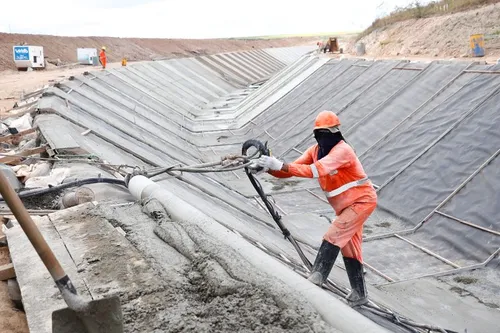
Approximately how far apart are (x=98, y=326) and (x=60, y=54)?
3531 cm

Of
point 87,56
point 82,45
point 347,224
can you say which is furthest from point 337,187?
point 82,45

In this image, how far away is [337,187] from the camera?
482cm

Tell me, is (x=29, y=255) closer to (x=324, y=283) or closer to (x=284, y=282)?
(x=284, y=282)

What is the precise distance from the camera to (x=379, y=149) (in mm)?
10203

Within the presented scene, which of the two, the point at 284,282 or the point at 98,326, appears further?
the point at 284,282

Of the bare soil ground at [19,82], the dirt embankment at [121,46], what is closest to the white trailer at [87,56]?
the bare soil ground at [19,82]

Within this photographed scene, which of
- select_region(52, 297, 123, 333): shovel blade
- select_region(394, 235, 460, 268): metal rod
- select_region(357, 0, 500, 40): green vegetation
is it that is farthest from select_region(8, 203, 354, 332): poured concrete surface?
select_region(357, 0, 500, 40): green vegetation

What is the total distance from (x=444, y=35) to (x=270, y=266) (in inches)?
616

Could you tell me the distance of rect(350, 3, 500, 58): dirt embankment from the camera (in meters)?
15.3

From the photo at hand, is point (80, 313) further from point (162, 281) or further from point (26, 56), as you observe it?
point (26, 56)

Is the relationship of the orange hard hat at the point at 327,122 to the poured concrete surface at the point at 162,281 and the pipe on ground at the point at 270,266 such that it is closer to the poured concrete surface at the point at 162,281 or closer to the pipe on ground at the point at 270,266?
the pipe on ground at the point at 270,266

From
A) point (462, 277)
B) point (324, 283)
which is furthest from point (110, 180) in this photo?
point (462, 277)

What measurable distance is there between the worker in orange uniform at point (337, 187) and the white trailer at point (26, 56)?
1058 inches

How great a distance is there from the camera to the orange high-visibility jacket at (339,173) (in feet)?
14.9
